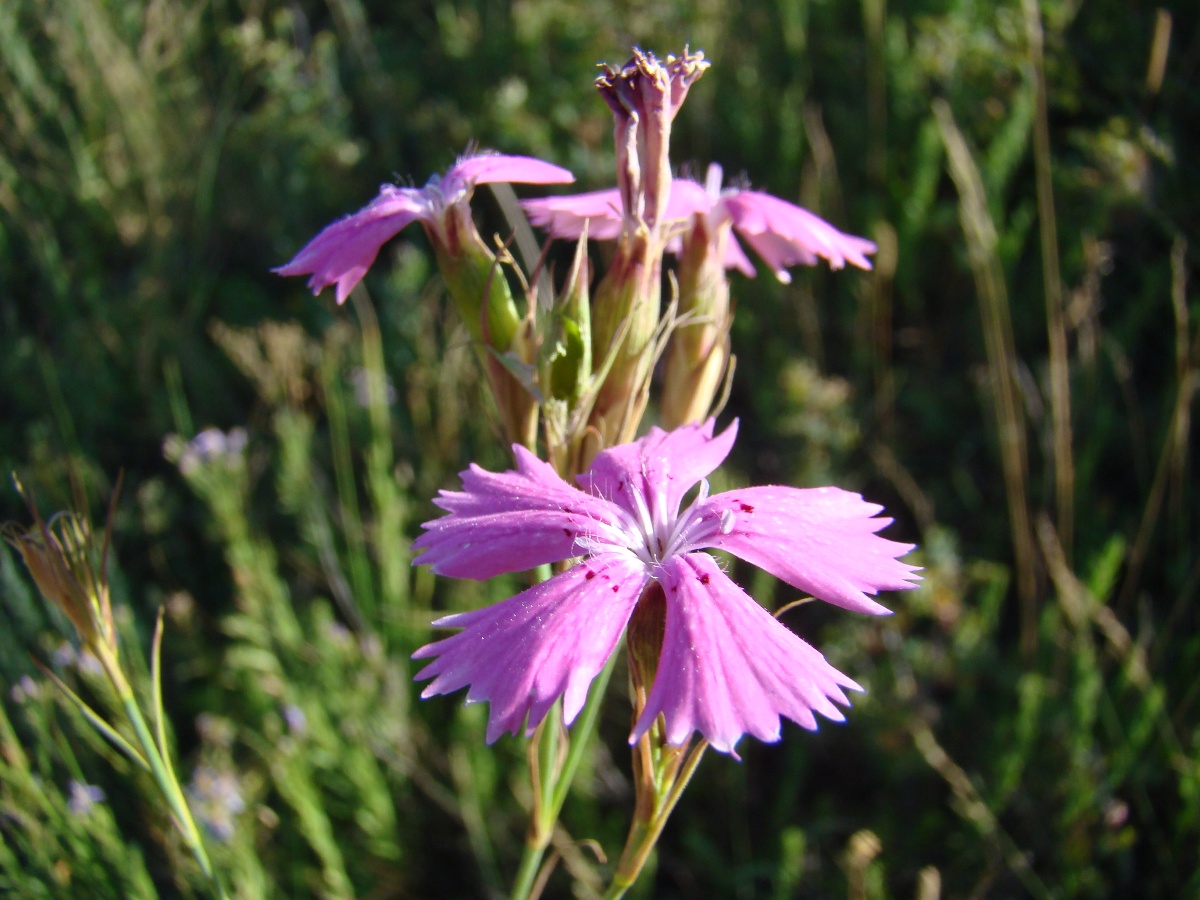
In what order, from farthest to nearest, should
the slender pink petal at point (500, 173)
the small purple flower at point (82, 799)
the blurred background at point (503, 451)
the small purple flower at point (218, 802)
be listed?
the blurred background at point (503, 451), the small purple flower at point (218, 802), the small purple flower at point (82, 799), the slender pink petal at point (500, 173)

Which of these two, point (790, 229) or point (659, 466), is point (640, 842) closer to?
point (659, 466)

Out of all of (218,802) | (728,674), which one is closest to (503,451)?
(218,802)

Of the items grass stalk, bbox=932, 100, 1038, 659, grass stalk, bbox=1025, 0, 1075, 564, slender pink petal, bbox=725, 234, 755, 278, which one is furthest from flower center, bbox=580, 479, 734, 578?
grass stalk, bbox=1025, 0, 1075, 564

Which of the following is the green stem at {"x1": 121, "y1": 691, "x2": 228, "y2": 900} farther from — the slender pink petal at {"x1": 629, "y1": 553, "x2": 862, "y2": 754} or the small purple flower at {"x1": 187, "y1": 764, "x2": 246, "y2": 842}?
the small purple flower at {"x1": 187, "y1": 764, "x2": 246, "y2": 842}

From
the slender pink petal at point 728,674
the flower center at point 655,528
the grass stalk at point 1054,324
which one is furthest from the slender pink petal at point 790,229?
the grass stalk at point 1054,324

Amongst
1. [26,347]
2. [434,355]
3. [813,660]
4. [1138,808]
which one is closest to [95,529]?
[26,347]

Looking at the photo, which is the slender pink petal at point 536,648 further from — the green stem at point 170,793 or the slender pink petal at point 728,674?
the green stem at point 170,793
